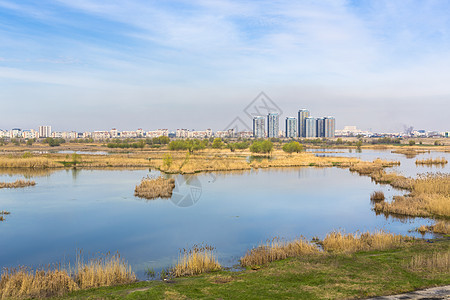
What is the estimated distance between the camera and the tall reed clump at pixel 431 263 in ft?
32.0

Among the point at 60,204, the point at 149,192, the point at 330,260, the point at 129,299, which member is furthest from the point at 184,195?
the point at 129,299

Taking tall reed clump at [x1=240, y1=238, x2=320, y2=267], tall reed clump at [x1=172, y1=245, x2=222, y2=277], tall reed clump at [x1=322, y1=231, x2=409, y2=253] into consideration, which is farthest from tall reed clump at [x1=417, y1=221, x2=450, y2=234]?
tall reed clump at [x1=172, y1=245, x2=222, y2=277]

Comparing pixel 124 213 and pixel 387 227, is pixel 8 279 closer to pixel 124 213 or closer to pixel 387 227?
pixel 124 213

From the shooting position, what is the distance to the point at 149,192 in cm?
2720

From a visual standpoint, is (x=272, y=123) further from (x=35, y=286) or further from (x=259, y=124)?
(x=35, y=286)

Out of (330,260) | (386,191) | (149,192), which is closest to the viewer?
(330,260)

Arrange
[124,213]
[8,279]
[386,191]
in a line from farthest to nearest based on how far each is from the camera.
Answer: [386,191] → [124,213] → [8,279]

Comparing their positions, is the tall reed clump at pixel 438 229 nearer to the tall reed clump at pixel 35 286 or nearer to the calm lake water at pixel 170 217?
the calm lake water at pixel 170 217

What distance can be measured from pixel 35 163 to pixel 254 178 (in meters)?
27.7

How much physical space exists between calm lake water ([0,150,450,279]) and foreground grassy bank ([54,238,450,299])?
7.68ft

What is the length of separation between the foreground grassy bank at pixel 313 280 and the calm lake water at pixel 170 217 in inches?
92.1

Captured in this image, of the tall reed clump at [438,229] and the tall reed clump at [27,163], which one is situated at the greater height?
the tall reed clump at [27,163]

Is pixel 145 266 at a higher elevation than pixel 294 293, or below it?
below

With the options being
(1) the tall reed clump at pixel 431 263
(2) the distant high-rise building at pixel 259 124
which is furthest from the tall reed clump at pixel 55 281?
(2) the distant high-rise building at pixel 259 124
